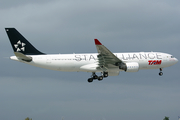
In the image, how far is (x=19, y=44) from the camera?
202ft

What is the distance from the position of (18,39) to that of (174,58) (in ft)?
117

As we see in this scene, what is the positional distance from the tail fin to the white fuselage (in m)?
2.01

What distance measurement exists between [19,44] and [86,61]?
1476cm

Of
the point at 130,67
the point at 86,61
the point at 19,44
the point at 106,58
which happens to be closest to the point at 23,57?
the point at 19,44

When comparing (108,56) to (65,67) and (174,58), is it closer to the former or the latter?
(65,67)

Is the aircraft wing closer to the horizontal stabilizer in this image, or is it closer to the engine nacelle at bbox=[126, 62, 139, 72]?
the engine nacelle at bbox=[126, 62, 139, 72]

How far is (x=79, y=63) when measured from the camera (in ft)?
198

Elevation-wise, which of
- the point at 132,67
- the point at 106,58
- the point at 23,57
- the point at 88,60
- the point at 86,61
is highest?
the point at 23,57

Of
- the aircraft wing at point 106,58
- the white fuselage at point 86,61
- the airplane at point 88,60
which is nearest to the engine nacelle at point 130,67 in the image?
the airplane at point 88,60

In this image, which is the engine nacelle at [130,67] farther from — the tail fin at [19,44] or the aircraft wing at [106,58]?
the tail fin at [19,44]

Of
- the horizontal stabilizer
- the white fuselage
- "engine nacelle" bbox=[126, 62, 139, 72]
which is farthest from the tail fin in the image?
"engine nacelle" bbox=[126, 62, 139, 72]

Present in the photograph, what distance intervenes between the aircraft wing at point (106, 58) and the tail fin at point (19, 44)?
13296mm

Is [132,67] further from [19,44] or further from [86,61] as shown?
[19,44]

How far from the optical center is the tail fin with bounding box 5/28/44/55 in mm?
61406
